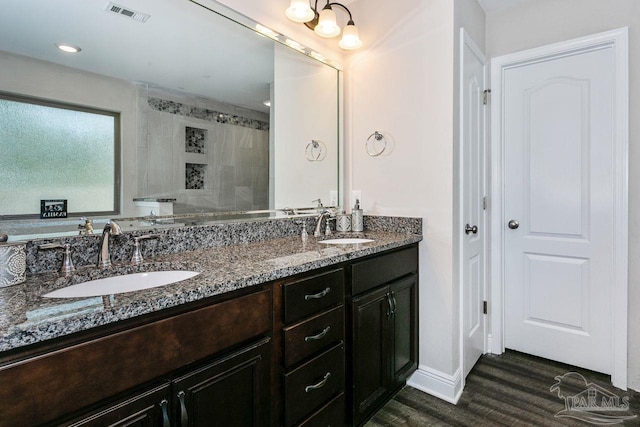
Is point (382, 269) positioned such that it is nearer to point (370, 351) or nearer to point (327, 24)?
point (370, 351)

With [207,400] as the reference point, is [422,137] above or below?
above

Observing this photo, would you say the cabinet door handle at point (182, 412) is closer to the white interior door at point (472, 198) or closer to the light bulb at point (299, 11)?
the white interior door at point (472, 198)

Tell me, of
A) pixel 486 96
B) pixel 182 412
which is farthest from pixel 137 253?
pixel 486 96

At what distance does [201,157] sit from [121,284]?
2.20ft

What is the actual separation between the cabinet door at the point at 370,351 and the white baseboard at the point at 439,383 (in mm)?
408

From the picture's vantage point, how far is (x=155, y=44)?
4.73 feet

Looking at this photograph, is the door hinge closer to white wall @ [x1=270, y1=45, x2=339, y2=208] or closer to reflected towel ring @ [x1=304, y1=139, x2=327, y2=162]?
white wall @ [x1=270, y1=45, x2=339, y2=208]

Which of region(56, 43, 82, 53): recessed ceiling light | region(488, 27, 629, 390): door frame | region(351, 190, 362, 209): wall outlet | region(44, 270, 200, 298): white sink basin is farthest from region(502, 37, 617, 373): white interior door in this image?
region(56, 43, 82, 53): recessed ceiling light

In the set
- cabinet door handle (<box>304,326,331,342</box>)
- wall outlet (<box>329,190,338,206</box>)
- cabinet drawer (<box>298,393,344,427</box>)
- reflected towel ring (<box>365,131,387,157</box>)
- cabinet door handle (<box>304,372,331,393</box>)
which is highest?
reflected towel ring (<box>365,131,387,157</box>)

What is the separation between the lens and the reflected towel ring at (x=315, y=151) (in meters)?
2.21

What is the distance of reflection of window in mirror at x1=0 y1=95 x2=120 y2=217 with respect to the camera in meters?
1.07

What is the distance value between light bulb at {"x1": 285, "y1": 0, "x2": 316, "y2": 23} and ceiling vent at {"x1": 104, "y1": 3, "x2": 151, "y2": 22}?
73 cm

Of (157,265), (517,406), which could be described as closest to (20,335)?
(157,265)

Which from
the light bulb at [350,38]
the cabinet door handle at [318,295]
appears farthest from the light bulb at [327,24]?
the cabinet door handle at [318,295]
